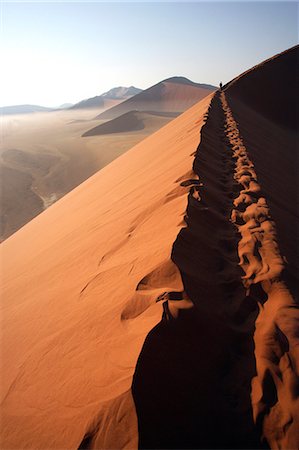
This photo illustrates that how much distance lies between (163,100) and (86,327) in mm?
77958

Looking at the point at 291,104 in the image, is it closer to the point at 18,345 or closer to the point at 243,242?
the point at 243,242

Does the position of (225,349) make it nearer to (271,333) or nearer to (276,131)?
(271,333)

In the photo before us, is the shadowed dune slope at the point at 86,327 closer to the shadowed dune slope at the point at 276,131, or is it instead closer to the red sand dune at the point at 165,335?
the red sand dune at the point at 165,335

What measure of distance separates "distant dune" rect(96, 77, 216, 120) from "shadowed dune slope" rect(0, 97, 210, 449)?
67.3m

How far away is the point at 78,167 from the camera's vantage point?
20.8 meters

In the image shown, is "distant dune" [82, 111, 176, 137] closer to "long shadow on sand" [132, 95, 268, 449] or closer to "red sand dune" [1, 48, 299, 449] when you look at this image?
"red sand dune" [1, 48, 299, 449]

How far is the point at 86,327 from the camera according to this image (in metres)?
2.05

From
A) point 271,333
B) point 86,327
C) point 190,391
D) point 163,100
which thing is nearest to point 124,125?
point 163,100

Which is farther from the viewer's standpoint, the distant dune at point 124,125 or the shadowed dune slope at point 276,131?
the distant dune at point 124,125

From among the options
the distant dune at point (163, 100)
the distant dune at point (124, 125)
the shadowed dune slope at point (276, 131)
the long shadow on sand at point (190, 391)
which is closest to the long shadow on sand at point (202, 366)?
the long shadow on sand at point (190, 391)

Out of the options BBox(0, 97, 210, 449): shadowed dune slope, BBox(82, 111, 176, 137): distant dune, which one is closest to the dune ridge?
BBox(0, 97, 210, 449): shadowed dune slope

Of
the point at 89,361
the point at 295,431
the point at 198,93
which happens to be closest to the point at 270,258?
the point at 295,431

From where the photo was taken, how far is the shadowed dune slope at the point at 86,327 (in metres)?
1.49

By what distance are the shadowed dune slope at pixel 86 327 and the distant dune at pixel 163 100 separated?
221ft
